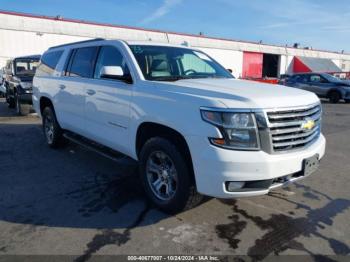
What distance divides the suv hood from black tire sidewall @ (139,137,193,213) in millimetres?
614

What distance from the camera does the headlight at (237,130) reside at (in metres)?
3.31

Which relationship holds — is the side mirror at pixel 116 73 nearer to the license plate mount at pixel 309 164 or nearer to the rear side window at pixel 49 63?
the license plate mount at pixel 309 164

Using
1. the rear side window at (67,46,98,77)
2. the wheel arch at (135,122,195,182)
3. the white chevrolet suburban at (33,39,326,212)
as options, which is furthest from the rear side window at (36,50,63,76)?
the wheel arch at (135,122,195,182)

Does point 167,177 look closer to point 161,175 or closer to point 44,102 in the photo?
point 161,175

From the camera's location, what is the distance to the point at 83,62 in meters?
5.68

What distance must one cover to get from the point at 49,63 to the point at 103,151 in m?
3.00

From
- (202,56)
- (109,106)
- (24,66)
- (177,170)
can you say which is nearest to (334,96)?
(24,66)

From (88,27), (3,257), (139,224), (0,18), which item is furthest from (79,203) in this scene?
(88,27)

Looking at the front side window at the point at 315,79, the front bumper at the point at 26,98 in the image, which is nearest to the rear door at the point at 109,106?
the front bumper at the point at 26,98

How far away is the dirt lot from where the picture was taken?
335cm

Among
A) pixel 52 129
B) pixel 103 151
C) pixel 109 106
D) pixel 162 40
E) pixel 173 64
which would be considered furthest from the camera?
pixel 162 40

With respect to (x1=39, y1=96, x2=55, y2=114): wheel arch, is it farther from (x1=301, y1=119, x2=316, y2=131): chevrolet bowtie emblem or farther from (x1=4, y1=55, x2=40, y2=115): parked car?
(x1=301, y1=119, x2=316, y2=131): chevrolet bowtie emblem

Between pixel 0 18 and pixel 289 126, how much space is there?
2594 cm

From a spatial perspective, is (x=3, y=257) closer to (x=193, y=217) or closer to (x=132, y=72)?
(x=193, y=217)
